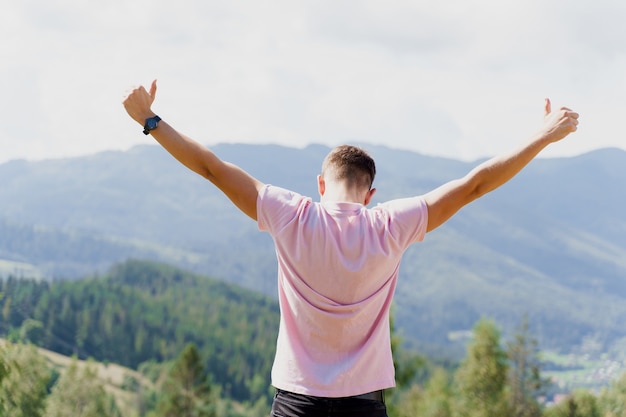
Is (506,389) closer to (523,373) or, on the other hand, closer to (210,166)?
(523,373)

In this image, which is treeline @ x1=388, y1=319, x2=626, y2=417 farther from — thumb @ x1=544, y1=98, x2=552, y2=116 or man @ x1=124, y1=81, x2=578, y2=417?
man @ x1=124, y1=81, x2=578, y2=417

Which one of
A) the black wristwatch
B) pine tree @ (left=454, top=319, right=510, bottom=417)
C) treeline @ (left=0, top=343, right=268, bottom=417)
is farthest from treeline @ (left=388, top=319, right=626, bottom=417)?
the black wristwatch

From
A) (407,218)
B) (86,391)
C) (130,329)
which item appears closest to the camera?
(407,218)

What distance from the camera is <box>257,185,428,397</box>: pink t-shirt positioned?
12.3 feet

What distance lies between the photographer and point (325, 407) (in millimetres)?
3760

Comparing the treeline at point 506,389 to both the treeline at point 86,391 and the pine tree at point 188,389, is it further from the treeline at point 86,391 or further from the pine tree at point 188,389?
the treeline at point 86,391

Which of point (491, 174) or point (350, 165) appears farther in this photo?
point (491, 174)

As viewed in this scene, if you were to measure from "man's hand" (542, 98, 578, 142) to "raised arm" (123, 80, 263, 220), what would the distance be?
1.36m

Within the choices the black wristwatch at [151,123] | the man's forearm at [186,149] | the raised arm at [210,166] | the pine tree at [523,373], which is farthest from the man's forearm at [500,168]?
the pine tree at [523,373]

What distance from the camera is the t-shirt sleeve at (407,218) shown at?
385 centimetres

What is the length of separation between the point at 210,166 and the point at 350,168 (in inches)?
22.8

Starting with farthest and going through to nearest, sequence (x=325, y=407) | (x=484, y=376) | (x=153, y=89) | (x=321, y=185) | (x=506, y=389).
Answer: (x=506, y=389)
(x=484, y=376)
(x=153, y=89)
(x=321, y=185)
(x=325, y=407)

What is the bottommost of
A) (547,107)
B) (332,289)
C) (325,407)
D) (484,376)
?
(325,407)

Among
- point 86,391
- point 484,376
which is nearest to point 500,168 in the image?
point 484,376
